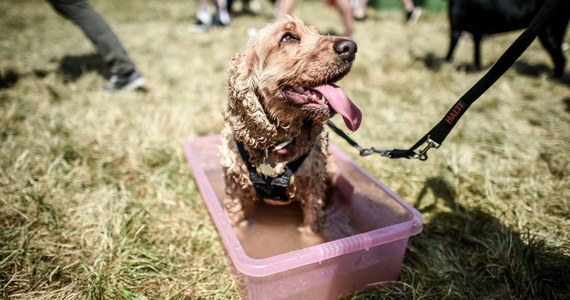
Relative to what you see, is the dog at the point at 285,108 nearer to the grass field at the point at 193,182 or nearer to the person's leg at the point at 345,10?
the grass field at the point at 193,182

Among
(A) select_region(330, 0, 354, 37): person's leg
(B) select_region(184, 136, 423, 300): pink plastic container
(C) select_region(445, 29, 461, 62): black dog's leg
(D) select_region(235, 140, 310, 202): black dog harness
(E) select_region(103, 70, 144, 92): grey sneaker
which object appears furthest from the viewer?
(A) select_region(330, 0, 354, 37): person's leg

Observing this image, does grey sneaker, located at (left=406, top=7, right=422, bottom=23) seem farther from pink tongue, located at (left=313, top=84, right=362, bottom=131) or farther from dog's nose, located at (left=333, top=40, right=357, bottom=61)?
pink tongue, located at (left=313, top=84, right=362, bottom=131)

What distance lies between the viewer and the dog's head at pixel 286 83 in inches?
71.4

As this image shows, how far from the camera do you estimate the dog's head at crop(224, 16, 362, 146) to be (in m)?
1.81

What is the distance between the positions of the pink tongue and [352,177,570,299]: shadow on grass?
102cm

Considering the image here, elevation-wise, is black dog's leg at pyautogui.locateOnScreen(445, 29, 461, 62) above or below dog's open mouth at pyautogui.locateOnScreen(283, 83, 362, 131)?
below

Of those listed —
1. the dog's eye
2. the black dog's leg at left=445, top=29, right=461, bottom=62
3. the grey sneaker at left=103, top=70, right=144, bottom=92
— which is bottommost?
the grey sneaker at left=103, top=70, right=144, bottom=92

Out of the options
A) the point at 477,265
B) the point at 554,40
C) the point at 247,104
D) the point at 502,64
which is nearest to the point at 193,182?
the point at 247,104

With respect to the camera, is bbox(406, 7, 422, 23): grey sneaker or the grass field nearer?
the grass field

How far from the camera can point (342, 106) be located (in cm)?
180

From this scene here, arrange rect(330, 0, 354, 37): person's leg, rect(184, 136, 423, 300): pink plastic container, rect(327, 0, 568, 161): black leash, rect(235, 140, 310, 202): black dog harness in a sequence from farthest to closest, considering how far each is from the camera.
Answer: rect(330, 0, 354, 37): person's leg → rect(235, 140, 310, 202): black dog harness → rect(184, 136, 423, 300): pink plastic container → rect(327, 0, 568, 161): black leash

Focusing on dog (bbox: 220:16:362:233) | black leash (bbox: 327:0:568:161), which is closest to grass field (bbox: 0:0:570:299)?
dog (bbox: 220:16:362:233)

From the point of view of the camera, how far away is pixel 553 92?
4.47 meters

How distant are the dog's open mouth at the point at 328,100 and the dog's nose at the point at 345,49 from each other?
17 cm
